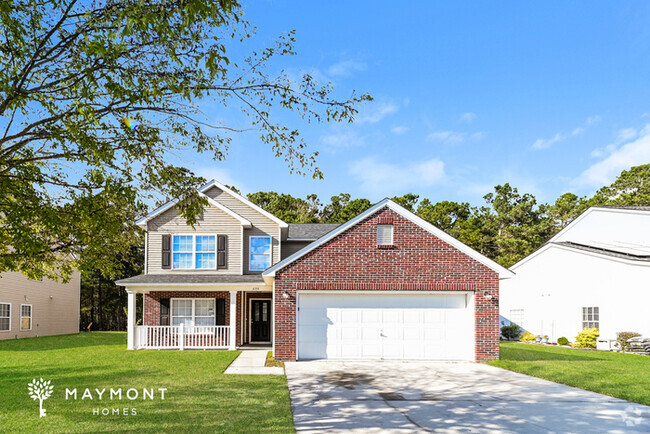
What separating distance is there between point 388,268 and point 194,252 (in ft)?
31.6

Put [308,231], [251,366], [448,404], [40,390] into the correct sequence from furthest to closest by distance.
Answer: [308,231] → [251,366] → [40,390] → [448,404]

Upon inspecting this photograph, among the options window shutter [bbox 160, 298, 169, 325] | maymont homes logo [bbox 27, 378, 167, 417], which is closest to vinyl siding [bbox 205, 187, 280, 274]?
window shutter [bbox 160, 298, 169, 325]

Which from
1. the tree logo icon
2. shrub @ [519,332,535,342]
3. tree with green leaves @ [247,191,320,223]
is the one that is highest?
tree with green leaves @ [247,191,320,223]

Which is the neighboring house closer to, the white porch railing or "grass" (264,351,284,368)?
"grass" (264,351,284,368)

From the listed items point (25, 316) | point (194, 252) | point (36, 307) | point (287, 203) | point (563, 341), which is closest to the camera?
point (194, 252)

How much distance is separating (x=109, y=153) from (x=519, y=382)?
10.5m

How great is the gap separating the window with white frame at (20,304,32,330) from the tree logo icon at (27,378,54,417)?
21.0 m

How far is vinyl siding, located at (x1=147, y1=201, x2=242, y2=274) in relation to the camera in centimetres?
2320

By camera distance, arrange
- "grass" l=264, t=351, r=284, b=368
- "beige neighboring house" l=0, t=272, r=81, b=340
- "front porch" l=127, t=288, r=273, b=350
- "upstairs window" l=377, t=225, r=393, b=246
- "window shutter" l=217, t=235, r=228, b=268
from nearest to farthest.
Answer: "grass" l=264, t=351, r=284, b=368 < "upstairs window" l=377, t=225, r=393, b=246 < "front porch" l=127, t=288, r=273, b=350 < "window shutter" l=217, t=235, r=228, b=268 < "beige neighboring house" l=0, t=272, r=81, b=340

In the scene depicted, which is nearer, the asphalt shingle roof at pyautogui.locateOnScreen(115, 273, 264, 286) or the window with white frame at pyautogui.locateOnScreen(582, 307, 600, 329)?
the asphalt shingle roof at pyautogui.locateOnScreen(115, 273, 264, 286)

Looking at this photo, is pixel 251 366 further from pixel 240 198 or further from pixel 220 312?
pixel 240 198

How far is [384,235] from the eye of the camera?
57.6 ft

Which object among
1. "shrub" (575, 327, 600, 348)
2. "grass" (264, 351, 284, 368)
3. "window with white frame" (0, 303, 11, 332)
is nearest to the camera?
"grass" (264, 351, 284, 368)

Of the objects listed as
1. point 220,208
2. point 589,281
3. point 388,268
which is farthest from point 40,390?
point 589,281
